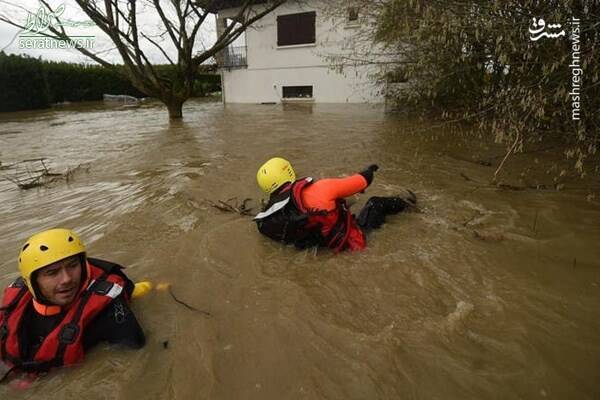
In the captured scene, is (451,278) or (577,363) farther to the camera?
(451,278)

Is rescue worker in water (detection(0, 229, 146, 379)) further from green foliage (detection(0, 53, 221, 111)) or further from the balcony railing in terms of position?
the balcony railing

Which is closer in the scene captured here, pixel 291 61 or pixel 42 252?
pixel 42 252

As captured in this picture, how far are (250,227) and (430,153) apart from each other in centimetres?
448

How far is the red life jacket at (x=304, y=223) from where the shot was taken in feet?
11.8

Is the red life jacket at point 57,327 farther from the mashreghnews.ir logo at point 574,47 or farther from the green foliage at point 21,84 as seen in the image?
the green foliage at point 21,84

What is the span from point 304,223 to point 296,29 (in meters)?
18.1

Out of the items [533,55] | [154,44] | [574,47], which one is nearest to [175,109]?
[154,44]

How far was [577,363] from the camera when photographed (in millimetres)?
2195

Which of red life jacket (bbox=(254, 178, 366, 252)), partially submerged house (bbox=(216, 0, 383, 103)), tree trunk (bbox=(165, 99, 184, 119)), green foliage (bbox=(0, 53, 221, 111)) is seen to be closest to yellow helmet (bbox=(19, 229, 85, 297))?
red life jacket (bbox=(254, 178, 366, 252))

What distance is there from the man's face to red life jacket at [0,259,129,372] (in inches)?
2.4

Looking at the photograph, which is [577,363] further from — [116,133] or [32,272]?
[116,133]

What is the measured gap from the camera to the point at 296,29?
19359 millimetres

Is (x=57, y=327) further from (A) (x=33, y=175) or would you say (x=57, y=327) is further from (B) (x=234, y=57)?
(B) (x=234, y=57)

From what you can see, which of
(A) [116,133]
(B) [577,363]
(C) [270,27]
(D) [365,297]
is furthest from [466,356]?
(C) [270,27]
